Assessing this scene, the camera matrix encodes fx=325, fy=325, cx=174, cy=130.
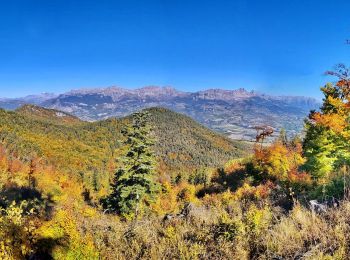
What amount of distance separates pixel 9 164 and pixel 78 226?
122758mm

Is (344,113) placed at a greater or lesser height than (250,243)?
greater

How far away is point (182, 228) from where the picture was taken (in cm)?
718

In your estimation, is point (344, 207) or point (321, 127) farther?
point (321, 127)

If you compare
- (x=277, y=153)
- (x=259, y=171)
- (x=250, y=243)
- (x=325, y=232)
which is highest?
(x=325, y=232)

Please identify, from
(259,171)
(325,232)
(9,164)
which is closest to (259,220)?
(325,232)

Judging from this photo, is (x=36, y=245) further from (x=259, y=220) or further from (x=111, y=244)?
(x=259, y=220)

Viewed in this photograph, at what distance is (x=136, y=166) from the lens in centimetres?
3133

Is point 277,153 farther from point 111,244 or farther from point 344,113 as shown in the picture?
point 111,244

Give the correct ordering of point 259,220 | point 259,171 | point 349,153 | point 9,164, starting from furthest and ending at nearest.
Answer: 1. point 9,164
2. point 259,171
3. point 349,153
4. point 259,220

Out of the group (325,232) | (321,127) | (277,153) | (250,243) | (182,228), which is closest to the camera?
(325,232)

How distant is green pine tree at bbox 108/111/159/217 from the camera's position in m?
30.5

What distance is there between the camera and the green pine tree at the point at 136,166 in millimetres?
30547

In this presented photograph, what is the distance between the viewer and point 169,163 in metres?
199

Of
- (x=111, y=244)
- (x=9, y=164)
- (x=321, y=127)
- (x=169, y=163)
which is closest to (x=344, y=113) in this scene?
(x=321, y=127)
